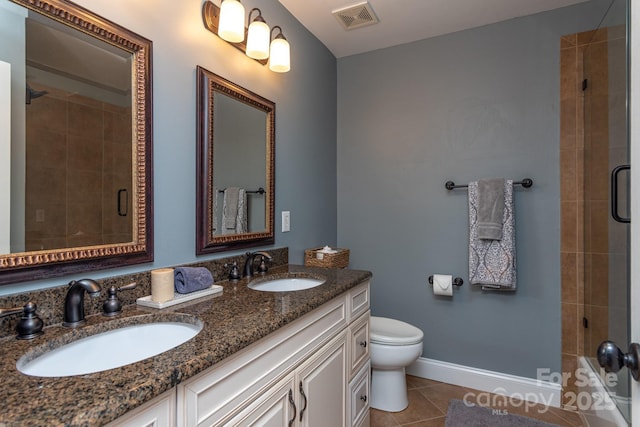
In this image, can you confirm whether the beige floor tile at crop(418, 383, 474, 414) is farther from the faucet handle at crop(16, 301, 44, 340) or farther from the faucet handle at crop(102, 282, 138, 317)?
the faucet handle at crop(16, 301, 44, 340)

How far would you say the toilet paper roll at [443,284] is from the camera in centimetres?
230

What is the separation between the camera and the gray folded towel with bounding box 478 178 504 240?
211cm

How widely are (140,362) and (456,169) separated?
2229mm

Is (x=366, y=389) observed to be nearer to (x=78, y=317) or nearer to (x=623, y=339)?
(x=623, y=339)

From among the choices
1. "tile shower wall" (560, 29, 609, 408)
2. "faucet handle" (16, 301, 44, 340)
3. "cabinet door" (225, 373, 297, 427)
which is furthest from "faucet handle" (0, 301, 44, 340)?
"tile shower wall" (560, 29, 609, 408)

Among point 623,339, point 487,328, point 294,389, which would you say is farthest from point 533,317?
point 294,389

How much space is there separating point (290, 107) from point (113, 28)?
1.13 metres

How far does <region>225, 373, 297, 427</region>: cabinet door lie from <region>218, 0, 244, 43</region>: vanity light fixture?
1410 millimetres

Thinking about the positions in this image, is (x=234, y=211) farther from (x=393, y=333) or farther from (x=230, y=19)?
(x=393, y=333)

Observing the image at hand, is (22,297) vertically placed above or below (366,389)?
above

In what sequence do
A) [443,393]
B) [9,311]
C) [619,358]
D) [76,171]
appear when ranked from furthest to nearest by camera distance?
1. [443,393]
2. [76,171]
3. [9,311]
4. [619,358]

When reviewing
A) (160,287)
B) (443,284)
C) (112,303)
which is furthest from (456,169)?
(112,303)

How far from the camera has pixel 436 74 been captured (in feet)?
7.89

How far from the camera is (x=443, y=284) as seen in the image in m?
2.31
